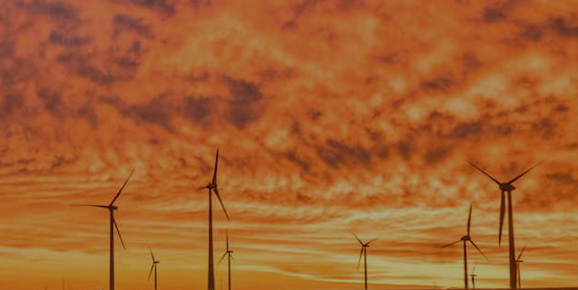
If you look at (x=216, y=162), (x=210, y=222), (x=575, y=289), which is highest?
(x=216, y=162)

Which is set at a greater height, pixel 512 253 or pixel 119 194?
pixel 119 194

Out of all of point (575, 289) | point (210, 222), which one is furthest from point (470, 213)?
point (210, 222)

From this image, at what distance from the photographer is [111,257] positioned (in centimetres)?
15288

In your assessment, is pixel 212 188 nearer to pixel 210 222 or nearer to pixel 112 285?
pixel 210 222

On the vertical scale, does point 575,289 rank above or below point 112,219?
below

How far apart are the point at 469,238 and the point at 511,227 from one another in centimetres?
8232

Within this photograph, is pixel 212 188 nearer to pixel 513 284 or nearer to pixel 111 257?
pixel 111 257

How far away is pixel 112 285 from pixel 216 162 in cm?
2852

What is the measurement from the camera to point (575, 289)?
5684 inches

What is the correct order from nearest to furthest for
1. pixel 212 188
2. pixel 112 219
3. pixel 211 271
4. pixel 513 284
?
pixel 513 284
pixel 211 271
pixel 212 188
pixel 112 219

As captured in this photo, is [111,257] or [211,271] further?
[111,257]

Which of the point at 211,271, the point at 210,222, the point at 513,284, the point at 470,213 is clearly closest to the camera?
the point at 513,284

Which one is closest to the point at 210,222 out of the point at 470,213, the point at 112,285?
the point at 112,285

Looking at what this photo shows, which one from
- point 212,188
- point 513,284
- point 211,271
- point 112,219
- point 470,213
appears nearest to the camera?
point 513,284
